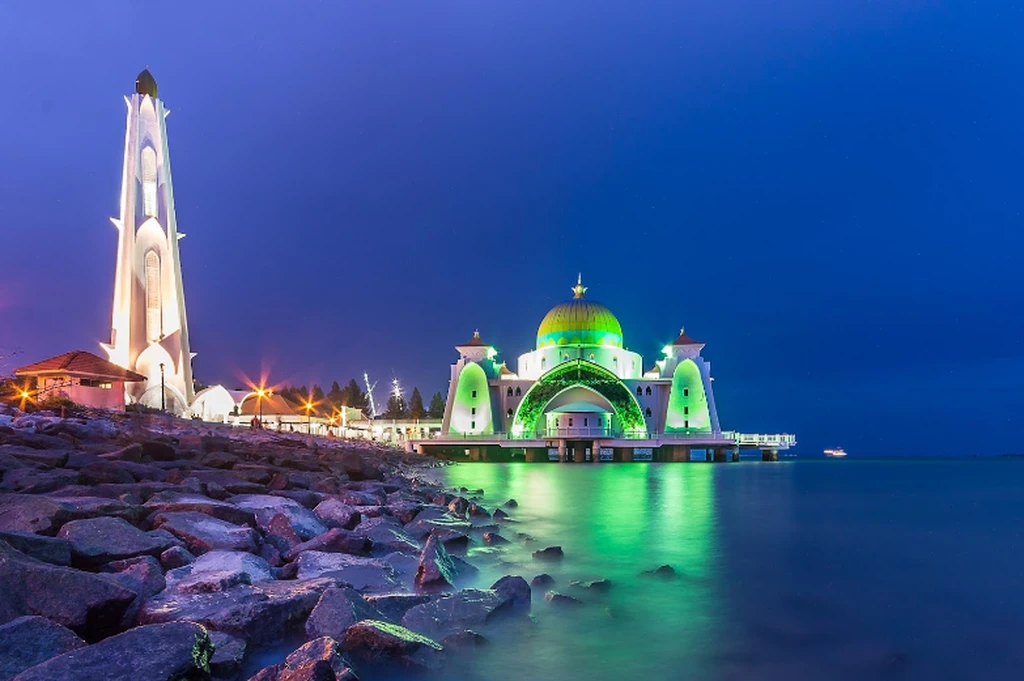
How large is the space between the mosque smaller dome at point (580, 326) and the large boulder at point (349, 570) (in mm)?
62103

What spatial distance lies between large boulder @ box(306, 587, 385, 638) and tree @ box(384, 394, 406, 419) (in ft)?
316

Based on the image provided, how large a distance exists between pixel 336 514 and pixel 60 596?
5304 mm

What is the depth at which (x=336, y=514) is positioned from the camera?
937 cm

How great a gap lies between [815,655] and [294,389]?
10595cm

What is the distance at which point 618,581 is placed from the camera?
8.42 metres

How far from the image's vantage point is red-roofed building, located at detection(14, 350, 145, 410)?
30.9 metres

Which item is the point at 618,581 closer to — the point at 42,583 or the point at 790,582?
the point at 790,582

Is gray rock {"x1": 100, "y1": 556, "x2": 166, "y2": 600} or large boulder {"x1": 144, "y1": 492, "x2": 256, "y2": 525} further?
large boulder {"x1": 144, "y1": 492, "x2": 256, "y2": 525}

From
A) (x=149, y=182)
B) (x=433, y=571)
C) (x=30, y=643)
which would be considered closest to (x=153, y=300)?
(x=149, y=182)

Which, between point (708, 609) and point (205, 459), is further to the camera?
point (205, 459)

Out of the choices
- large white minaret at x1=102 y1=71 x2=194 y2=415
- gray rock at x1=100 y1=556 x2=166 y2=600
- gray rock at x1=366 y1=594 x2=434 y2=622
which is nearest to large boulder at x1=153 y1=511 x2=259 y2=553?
gray rock at x1=100 y1=556 x2=166 y2=600

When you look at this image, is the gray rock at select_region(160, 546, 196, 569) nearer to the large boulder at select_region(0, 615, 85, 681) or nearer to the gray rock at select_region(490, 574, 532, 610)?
the large boulder at select_region(0, 615, 85, 681)

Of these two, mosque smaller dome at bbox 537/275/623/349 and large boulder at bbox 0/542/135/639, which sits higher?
mosque smaller dome at bbox 537/275/623/349

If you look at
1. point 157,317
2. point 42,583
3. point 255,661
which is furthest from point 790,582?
point 157,317
